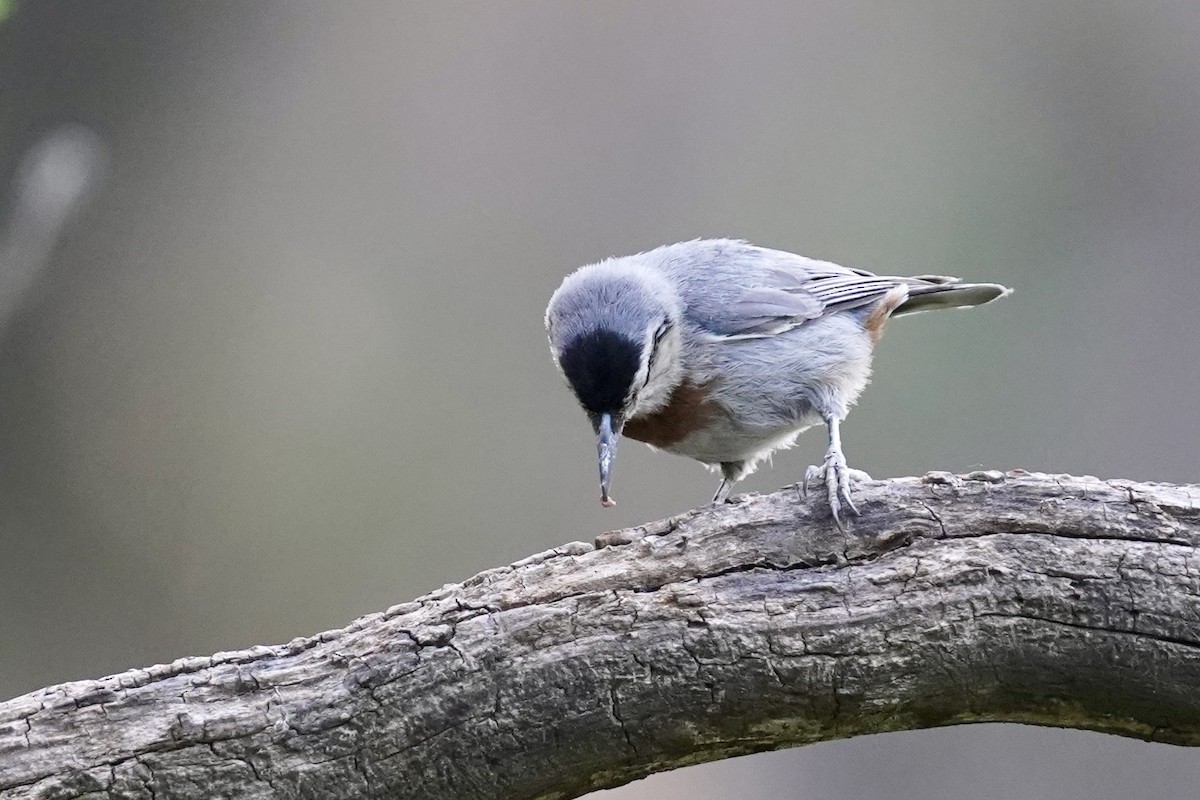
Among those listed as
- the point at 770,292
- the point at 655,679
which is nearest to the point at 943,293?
the point at 770,292

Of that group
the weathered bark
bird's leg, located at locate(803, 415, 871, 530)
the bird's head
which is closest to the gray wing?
the bird's head

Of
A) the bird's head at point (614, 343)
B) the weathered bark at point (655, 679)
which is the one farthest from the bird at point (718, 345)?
the weathered bark at point (655, 679)

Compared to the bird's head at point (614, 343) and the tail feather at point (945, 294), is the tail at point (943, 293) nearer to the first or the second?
the tail feather at point (945, 294)

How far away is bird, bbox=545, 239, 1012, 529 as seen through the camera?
9.27ft

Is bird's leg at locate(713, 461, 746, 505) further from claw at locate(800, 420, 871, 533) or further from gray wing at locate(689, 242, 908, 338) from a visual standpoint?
claw at locate(800, 420, 871, 533)

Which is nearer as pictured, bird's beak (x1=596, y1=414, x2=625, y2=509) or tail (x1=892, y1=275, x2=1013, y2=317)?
bird's beak (x1=596, y1=414, x2=625, y2=509)

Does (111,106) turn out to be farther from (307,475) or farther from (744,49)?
(744,49)

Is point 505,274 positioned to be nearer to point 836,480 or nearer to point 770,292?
point 770,292

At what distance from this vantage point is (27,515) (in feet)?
13.9

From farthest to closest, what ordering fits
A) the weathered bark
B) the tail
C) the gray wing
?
the tail → the gray wing → the weathered bark

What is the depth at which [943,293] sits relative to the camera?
3555 mm

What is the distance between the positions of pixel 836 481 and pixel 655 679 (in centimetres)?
62

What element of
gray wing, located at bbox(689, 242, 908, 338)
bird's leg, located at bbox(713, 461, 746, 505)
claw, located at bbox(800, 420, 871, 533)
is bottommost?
claw, located at bbox(800, 420, 871, 533)

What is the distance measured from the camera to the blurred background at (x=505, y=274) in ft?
14.3
